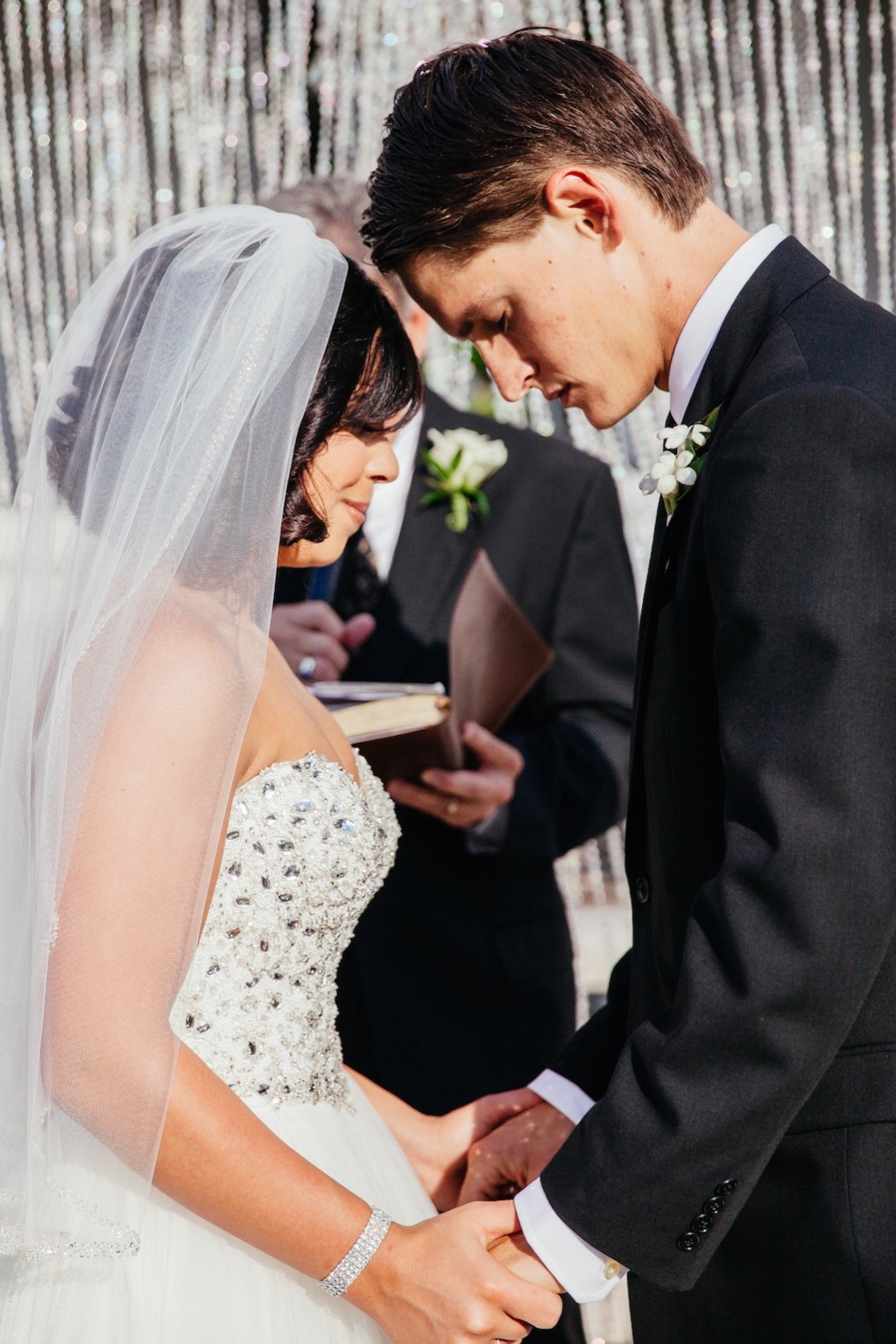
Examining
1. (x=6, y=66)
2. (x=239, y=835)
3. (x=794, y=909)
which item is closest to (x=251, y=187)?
(x=6, y=66)

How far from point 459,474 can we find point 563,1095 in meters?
1.62

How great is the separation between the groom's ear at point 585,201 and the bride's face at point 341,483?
1.62 ft

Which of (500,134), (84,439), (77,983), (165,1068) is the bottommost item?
(165,1068)

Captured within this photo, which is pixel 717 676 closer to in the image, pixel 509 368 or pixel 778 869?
pixel 778 869

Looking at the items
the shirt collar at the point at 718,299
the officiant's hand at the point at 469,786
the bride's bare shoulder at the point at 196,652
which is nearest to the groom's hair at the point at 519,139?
the shirt collar at the point at 718,299

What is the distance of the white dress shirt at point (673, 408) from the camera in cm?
160

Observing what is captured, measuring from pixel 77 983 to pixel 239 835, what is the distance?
1.15 feet

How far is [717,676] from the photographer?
149 cm

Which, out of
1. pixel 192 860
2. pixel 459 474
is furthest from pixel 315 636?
pixel 192 860

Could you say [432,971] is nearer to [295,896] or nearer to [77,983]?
[295,896]

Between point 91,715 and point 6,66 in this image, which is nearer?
point 91,715

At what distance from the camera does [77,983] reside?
60.0 inches

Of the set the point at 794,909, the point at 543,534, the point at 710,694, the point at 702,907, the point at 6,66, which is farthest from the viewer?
the point at 6,66

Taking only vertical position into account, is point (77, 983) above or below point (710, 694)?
below
